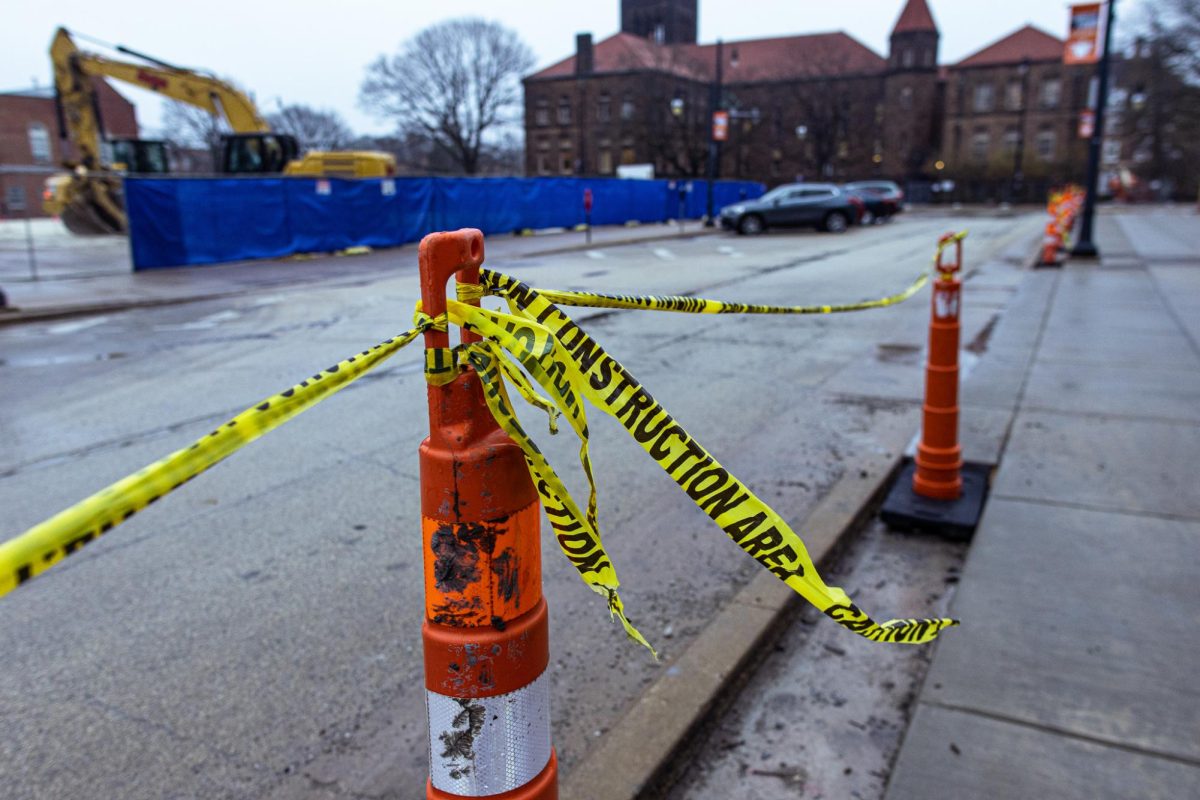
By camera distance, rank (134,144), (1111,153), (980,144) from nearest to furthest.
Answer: (134,144)
(980,144)
(1111,153)

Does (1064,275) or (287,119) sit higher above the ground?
(287,119)

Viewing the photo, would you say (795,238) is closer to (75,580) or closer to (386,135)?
(75,580)

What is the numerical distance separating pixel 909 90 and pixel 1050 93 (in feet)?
43.3

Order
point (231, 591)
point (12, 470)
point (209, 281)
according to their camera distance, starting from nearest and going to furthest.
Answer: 1. point (231, 591)
2. point (12, 470)
3. point (209, 281)

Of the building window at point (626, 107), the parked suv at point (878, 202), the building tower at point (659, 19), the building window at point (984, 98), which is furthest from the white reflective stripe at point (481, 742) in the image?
the building tower at point (659, 19)

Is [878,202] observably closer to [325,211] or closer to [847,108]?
[325,211]

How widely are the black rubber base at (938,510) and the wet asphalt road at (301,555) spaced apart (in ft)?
1.48

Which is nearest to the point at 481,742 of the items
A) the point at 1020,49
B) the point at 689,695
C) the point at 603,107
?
the point at 689,695

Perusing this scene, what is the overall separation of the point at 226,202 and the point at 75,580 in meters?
18.9

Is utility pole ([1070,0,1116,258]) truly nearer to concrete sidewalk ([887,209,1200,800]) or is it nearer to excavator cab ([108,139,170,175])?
concrete sidewalk ([887,209,1200,800])

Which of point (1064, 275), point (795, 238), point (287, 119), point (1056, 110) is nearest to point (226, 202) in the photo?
point (795, 238)

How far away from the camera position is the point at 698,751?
2.74m

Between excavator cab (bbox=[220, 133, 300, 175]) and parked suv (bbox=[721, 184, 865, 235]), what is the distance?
14.8 meters

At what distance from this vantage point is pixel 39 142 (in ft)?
199
